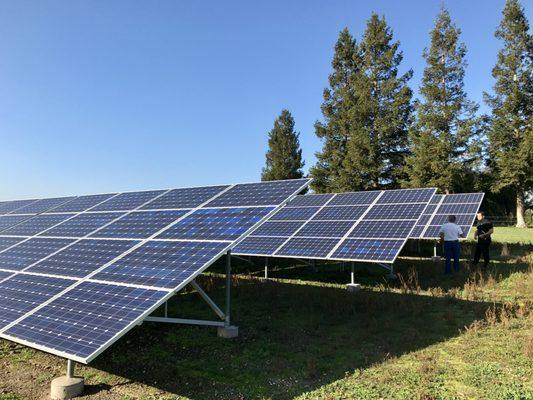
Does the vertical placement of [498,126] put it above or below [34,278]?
above

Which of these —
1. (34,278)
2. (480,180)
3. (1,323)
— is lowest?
(1,323)

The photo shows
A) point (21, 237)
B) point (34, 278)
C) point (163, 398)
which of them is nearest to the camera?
point (163, 398)

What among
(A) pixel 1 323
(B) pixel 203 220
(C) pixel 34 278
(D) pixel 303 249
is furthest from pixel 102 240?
(D) pixel 303 249

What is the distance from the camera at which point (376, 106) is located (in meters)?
53.7

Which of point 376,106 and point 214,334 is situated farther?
point 376,106

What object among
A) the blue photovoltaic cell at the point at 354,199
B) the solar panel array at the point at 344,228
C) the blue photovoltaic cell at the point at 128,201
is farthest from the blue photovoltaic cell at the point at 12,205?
the blue photovoltaic cell at the point at 354,199

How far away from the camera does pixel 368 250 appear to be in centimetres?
1370

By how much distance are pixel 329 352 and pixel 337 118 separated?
5220 cm

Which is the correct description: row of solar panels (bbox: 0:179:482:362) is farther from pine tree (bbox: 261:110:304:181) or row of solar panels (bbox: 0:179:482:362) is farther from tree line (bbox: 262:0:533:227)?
pine tree (bbox: 261:110:304:181)

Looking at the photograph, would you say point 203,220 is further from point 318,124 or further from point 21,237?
point 318,124

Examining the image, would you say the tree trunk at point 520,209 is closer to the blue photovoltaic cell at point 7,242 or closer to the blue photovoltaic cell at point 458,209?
the blue photovoltaic cell at point 458,209

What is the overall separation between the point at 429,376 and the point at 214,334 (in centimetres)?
479

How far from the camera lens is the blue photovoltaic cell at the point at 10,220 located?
15.4 meters

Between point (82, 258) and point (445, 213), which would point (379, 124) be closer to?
point (445, 213)
